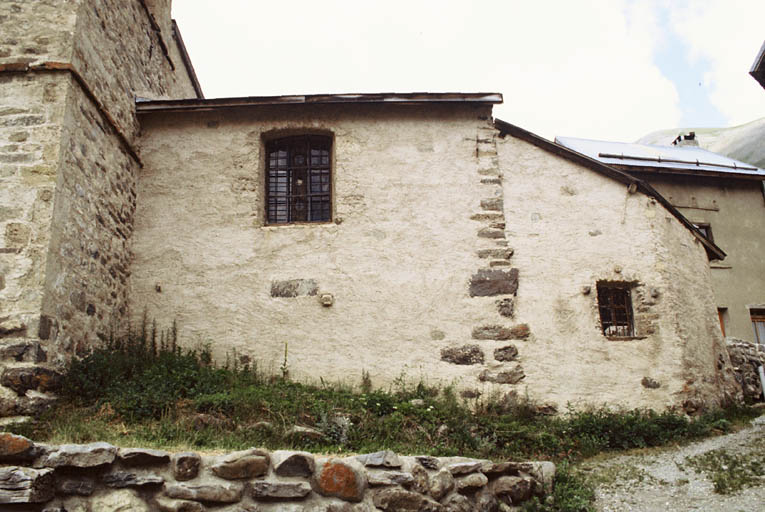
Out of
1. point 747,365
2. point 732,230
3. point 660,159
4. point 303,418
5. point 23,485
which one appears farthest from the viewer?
point 732,230

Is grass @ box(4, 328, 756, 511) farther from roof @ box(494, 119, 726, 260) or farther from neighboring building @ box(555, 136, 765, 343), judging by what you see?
neighboring building @ box(555, 136, 765, 343)

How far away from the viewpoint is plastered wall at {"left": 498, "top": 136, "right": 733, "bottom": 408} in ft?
23.6

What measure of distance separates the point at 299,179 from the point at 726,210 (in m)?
11.1

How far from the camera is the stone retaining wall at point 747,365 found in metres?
9.40

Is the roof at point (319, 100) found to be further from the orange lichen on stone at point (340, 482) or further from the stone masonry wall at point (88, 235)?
the orange lichen on stone at point (340, 482)

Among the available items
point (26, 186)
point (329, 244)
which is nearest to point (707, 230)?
point (329, 244)

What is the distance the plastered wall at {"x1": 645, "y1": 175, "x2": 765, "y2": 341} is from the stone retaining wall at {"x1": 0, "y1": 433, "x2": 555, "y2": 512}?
36.5 ft

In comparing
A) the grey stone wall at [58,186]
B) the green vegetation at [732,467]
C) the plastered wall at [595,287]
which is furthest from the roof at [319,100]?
the green vegetation at [732,467]

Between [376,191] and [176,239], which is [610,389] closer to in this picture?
[376,191]

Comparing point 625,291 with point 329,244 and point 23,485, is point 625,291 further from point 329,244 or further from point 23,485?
point 23,485

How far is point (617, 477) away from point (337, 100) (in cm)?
556

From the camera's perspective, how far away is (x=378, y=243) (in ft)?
25.0

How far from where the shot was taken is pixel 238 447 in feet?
15.9

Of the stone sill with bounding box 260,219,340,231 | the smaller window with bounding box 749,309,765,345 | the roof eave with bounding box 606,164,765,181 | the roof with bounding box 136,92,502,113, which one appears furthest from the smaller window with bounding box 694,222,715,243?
the stone sill with bounding box 260,219,340,231
